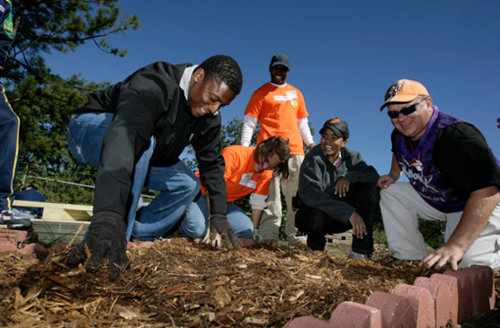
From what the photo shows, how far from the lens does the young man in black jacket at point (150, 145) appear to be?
147 centimetres

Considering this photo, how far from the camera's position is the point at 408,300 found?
1311 millimetres

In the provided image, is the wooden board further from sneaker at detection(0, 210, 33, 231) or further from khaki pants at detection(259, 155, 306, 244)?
khaki pants at detection(259, 155, 306, 244)

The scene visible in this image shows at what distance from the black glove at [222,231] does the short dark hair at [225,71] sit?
1.03 m

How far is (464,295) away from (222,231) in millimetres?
1609

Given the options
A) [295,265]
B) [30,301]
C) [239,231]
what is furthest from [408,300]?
[239,231]

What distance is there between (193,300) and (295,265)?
0.82 metres

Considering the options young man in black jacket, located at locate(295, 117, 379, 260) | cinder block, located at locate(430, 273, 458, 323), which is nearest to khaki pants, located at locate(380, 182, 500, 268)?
young man in black jacket, located at locate(295, 117, 379, 260)

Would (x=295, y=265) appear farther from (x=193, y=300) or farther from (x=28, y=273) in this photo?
(x=28, y=273)

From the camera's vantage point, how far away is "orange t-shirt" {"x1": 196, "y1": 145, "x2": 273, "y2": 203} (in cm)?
354

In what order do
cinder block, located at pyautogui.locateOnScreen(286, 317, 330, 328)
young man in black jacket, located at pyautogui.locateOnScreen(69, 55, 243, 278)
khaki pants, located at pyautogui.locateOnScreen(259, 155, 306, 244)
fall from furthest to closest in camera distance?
khaki pants, located at pyautogui.locateOnScreen(259, 155, 306, 244)
young man in black jacket, located at pyautogui.locateOnScreen(69, 55, 243, 278)
cinder block, located at pyautogui.locateOnScreen(286, 317, 330, 328)

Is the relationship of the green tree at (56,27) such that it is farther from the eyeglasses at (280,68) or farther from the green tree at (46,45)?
the eyeglasses at (280,68)

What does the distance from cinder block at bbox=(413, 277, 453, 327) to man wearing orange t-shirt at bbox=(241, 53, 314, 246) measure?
8.67 feet

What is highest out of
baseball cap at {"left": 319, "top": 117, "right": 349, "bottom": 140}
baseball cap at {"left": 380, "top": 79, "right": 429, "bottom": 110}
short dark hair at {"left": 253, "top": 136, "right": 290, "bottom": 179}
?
baseball cap at {"left": 380, "top": 79, "right": 429, "bottom": 110}

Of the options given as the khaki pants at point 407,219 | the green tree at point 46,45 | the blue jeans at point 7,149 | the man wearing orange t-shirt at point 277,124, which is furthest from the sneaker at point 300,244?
the green tree at point 46,45
